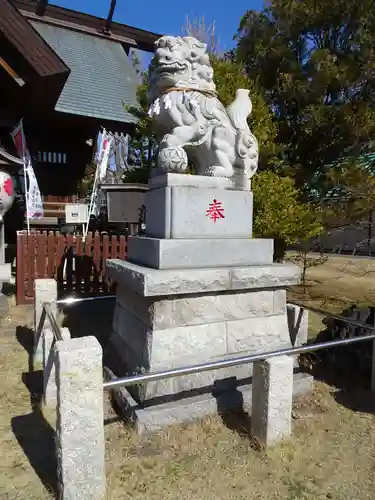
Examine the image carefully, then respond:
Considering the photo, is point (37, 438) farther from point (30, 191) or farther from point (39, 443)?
point (30, 191)

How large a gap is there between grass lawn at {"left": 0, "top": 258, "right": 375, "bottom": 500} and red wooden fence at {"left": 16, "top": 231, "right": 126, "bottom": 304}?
353 centimetres

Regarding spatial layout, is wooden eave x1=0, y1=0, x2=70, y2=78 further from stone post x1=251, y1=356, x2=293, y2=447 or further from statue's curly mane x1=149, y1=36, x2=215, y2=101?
stone post x1=251, y1=356, x2=293, y2=447

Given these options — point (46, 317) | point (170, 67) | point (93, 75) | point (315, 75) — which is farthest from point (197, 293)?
point (93, 75)

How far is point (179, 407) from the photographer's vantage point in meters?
2.82

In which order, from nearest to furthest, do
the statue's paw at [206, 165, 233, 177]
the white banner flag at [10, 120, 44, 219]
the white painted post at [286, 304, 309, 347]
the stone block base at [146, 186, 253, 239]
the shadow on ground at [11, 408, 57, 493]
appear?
the shadow on ground at [11, 408, 57, 493], the stone block base at [146, 186, 253, 239], the statue's paw at [206, 165, 233, 177], the white painted post at [286, 304, 309, 347], the white banner flag at [10, 120, 44, 219]

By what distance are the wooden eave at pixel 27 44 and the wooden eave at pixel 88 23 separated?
633 cm

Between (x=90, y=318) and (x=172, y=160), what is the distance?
11.7 feet

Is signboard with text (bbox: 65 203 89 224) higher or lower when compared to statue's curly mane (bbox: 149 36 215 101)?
lower

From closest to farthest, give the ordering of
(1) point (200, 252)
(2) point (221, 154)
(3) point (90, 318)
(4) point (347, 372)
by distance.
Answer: (1) point (200, 252), (2) point (221, 154), (4) point (347, 372), (3) point (90, 318)

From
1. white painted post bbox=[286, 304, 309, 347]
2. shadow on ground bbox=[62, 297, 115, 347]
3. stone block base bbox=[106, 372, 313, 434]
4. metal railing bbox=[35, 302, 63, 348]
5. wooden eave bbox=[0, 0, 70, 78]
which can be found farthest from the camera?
wooden eave bbox=[0, 0, 70, 78]

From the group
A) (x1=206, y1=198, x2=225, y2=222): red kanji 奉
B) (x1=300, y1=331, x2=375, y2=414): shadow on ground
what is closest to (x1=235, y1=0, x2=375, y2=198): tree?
(x1=300, y1=331, x2=375, y2=414): shadow on ground

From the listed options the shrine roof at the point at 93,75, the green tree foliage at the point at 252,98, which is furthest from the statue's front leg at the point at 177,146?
the shrine roof at the point at 93,75

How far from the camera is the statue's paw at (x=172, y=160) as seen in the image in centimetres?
327

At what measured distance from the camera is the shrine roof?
11.0m
